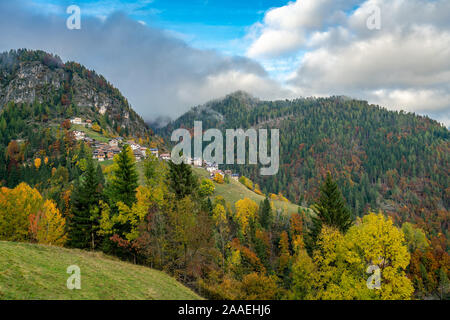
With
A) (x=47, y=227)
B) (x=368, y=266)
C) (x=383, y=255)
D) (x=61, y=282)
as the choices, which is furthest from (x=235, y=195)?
(x=61, y=282)

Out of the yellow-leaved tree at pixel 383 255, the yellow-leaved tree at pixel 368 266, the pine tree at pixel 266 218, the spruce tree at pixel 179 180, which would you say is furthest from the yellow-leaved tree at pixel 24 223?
the pine tree at pixel 266 218

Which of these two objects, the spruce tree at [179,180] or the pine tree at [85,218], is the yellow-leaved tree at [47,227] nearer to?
the pine tree at [85,218]

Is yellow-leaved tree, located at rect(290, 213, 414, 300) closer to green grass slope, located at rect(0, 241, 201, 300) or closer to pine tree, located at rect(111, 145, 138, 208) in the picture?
green grass slope, located at rect(0, 241, 201, 300)

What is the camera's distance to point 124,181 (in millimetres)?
33125

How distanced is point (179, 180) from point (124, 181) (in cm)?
757

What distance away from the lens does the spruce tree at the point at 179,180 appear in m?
36.7

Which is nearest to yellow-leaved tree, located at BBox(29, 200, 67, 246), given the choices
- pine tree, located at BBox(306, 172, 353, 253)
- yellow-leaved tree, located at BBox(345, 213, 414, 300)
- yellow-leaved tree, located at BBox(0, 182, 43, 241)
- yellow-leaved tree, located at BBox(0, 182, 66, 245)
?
yellow-leaved tree, located at BBox(0, 182, 66, 245)

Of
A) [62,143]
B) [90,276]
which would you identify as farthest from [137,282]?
[62,143]

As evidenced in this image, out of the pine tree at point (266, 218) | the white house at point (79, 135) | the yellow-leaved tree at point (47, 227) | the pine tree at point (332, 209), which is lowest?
the pine tree at point (266, 218)

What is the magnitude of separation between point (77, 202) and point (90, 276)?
2391 cm
